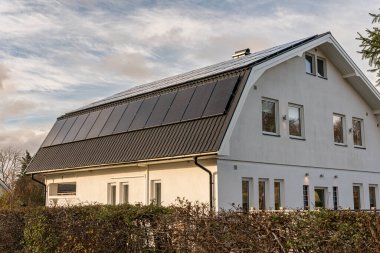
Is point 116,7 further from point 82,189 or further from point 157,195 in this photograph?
point 82,189

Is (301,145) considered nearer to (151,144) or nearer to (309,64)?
(309,64)

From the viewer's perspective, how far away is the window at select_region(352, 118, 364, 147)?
67.7 ft

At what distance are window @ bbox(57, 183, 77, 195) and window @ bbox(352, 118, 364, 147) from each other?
12.7 metres

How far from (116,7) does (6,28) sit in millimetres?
3475

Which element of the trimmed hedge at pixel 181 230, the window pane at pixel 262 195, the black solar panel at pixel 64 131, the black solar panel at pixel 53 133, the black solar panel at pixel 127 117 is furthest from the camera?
the black solar panel at pixel 53 133

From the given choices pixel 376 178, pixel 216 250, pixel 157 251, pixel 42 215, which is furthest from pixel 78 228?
pixel 376 178

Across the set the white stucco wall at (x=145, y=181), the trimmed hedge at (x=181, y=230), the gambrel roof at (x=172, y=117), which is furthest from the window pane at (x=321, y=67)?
the trimmed hedge at (x=181, y=230)

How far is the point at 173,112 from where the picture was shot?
53.1ft

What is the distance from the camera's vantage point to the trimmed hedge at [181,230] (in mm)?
5945

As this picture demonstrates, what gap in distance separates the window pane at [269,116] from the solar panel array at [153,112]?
209 centimetres

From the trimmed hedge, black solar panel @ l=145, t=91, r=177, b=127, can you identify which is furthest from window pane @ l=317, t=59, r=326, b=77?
the trimmed hedge

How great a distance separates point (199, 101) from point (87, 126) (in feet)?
23.9

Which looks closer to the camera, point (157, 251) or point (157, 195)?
point (157, 251)

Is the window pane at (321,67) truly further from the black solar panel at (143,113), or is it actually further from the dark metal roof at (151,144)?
the black solar panel at (143,113)
